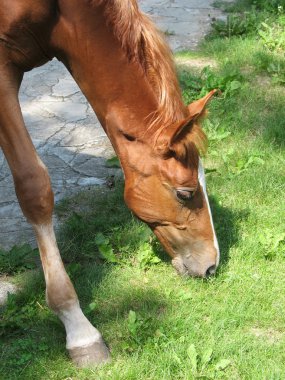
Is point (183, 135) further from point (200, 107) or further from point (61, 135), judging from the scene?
point (61, 135)

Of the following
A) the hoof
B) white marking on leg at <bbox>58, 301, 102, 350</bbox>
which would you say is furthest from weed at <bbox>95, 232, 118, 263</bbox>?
the hoof

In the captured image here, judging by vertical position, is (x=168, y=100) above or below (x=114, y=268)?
above

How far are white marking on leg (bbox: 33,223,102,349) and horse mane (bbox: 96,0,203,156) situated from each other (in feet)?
2.36

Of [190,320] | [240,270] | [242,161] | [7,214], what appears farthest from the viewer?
[242,161]

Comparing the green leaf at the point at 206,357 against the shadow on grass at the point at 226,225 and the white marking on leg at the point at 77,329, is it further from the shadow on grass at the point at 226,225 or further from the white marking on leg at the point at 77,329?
the shadow on grass at the point at 226,225

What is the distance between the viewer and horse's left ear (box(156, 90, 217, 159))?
3.13 meters

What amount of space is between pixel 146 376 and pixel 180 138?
1064mm

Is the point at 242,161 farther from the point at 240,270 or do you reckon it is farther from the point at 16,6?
the point at 16,6

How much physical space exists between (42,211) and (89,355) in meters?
0.69

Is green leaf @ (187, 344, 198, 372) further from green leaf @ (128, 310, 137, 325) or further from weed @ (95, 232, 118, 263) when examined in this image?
weed @ (95, 232, 118, 263)

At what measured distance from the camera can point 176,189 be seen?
3338 millimetres

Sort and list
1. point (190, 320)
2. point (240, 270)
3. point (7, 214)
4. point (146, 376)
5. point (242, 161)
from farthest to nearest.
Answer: point (242, 161), point (7, 214), point (240, 270), point (190, 320), point (146, 376)

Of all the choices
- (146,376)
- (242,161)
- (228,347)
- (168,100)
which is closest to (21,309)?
(146,376)

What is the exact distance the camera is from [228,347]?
10.6 feet
